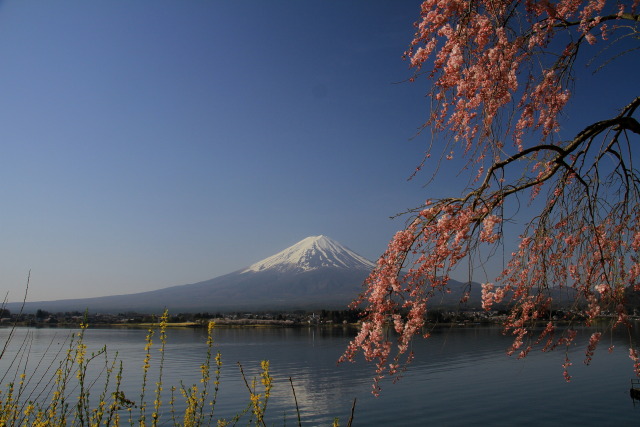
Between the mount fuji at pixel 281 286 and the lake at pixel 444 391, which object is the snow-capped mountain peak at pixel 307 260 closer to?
the mount fuji at pixel 281 286

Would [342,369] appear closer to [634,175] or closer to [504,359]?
[504,359]

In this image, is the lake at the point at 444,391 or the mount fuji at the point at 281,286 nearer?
the lake at the point at 444,391

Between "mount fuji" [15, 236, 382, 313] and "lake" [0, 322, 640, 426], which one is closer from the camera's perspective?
"lake" [0, 322, 640, 426]

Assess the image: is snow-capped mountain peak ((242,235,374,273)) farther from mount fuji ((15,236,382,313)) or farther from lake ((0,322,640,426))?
lake ((0,322,640,426))

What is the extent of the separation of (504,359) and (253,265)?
6124 inches

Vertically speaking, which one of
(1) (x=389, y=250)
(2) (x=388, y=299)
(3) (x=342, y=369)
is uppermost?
(1) (x=389, y=250)

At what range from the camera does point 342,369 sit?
30969mm

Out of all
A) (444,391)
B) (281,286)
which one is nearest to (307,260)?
(281,286)

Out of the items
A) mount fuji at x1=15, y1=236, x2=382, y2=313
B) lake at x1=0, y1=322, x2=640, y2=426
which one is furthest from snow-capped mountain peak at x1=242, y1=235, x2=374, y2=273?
lake at x1=0, y1=322, x2=640, y2=426

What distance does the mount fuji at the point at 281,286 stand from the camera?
463 ft

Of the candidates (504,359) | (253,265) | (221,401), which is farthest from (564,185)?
(253,265)

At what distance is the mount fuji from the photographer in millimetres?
141000

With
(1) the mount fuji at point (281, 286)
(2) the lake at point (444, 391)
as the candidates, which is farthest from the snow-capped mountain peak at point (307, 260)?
(2) the lake at point (444, 391)

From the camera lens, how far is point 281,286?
159875 mm
